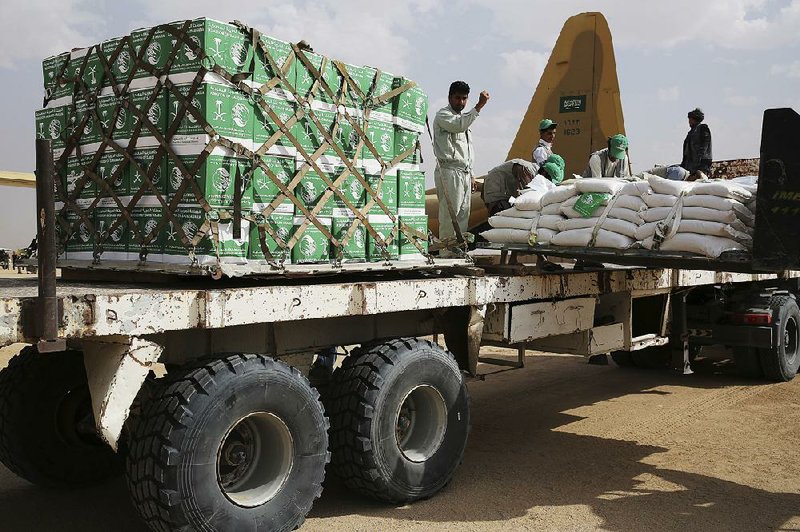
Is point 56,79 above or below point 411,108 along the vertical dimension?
above

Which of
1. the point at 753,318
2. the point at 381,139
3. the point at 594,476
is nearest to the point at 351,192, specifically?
the point at 381,139

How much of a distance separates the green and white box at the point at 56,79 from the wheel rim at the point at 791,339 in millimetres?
7719

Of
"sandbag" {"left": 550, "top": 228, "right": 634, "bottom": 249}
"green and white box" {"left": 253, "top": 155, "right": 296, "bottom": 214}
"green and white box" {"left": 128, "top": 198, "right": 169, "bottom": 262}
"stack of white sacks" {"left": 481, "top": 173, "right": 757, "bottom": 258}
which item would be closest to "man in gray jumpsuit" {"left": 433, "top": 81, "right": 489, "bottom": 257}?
"stack of white sacks" {"left": 481, "top": 173, "right": 757, "bottom": 258}

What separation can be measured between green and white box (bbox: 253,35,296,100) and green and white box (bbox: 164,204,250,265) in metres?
0.78

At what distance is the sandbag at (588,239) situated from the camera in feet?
18.0

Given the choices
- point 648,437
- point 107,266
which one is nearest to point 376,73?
point 107,266

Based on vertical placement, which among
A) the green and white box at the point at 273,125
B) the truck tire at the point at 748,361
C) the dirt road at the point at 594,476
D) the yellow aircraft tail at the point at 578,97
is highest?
the yellow aircraft tail at the point at 578,97

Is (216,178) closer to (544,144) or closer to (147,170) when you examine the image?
(147,170)

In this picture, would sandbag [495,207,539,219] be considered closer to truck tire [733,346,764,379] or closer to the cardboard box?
the cardboard box

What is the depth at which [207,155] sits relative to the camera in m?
3.94

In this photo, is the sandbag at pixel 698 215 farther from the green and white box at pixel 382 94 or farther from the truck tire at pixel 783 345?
the truck tire at pixel 783 345

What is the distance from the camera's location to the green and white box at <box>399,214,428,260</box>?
5.10 meters

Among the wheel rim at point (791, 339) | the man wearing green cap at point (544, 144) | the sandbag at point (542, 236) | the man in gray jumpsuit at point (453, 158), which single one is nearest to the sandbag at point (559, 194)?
the sandbag at point (542, 236)

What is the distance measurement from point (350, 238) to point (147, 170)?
1.23m
